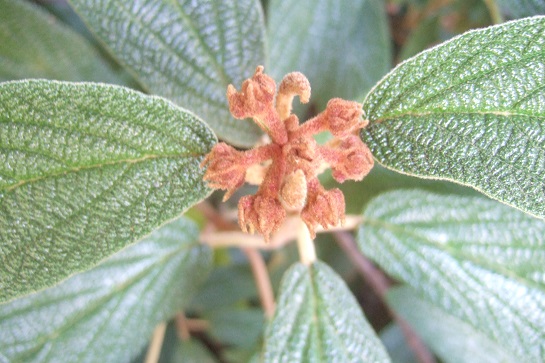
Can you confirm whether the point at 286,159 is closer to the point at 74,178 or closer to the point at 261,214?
the point at 261,214

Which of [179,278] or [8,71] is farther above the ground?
[8,71]

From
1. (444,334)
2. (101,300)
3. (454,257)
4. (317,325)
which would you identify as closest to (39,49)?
(101,300)

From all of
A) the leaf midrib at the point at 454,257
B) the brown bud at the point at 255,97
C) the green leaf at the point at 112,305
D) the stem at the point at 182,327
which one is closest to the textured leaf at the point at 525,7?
the leaf midrib at the point at 454,257

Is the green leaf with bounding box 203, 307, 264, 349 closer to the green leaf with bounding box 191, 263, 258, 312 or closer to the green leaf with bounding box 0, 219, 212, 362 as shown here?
the green leaf with bounding box 191, 263, 258, 312

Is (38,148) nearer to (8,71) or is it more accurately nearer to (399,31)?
(8,71)

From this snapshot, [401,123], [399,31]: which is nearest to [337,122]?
[401,123]
